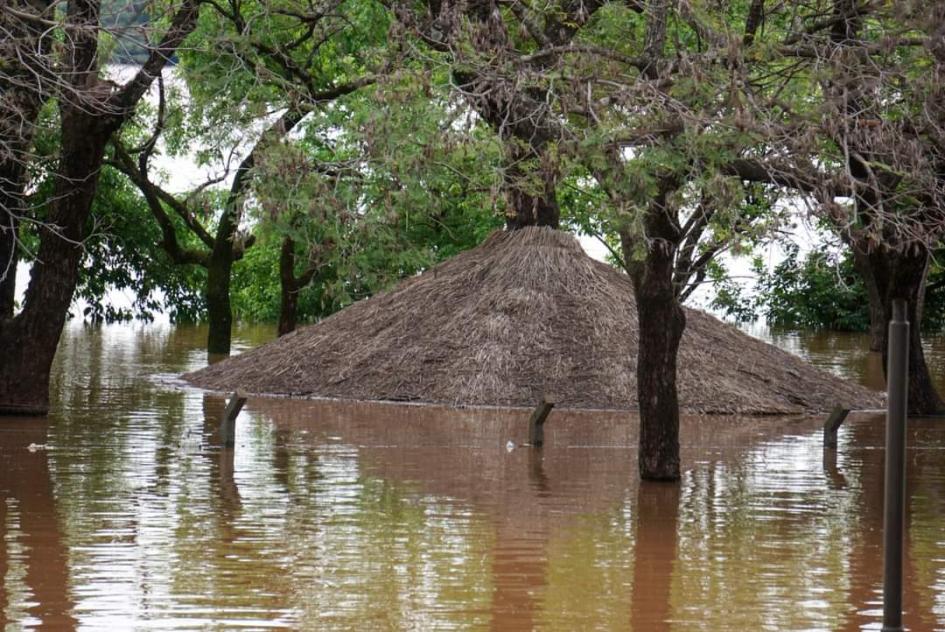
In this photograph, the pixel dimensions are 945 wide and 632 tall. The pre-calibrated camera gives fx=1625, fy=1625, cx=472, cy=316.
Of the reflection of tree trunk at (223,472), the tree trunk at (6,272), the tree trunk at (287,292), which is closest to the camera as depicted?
the reflection of tree trunk at (223,472)

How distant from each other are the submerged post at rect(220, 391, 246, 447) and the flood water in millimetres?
260

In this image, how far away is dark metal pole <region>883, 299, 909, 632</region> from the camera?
16.4ft

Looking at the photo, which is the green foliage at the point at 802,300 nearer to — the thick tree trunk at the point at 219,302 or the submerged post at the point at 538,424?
the thick tree trunk at the point at 219,302

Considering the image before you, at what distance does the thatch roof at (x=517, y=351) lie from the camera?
71.8ft

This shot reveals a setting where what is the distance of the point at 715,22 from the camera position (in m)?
12.4

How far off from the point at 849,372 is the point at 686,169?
61.5ft

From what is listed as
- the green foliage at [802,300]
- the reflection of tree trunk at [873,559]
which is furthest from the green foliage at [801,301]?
the reflection of tree trunk at [873,559]

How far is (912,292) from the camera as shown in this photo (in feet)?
68.2

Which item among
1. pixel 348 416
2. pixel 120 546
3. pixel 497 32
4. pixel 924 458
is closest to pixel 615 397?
pixel 348 416

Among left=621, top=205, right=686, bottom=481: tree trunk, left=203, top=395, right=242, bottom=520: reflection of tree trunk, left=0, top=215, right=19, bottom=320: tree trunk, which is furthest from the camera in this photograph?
left=0, top=215, right=19, bottom=320: tree trunk

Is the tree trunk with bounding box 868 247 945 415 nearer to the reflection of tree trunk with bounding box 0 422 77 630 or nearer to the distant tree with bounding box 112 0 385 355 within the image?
the distant tree with bounding box 112 0 385 355

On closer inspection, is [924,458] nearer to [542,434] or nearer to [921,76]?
[542,434]

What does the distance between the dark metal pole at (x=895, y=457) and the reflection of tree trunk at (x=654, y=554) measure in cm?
375

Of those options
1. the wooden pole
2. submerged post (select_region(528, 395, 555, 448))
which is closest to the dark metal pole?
submerged post (select_region(528, 395, 555, 448))
